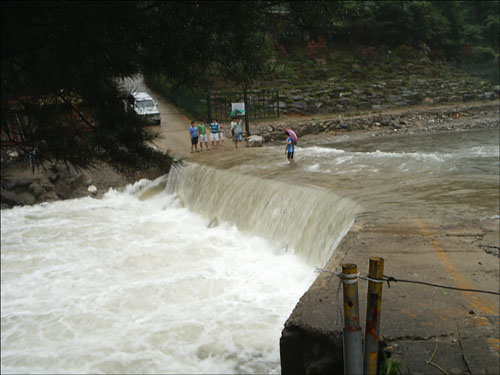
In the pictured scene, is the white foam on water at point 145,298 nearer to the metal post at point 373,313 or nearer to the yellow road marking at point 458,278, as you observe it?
the yellow road marking at point 458,278

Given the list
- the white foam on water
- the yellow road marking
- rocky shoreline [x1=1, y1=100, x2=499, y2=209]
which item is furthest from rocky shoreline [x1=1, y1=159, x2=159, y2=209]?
the yellow road marking

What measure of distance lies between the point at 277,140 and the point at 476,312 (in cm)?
1735

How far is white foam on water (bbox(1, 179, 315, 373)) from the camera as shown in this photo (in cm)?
673

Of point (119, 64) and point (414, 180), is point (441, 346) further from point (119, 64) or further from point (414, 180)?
point (414, 180)

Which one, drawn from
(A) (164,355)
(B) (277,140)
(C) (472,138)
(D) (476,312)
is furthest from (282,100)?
(D) (476,312)

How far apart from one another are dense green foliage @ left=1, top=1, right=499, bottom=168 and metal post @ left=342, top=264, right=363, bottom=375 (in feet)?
4.67

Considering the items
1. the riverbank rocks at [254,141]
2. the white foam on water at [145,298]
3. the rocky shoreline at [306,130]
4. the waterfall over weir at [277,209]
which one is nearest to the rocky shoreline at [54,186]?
the rocky shoreline at [306,130]

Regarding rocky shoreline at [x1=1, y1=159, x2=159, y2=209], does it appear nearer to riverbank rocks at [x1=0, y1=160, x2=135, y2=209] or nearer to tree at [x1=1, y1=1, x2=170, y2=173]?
riverbank rocks at [x1=0, y1=160, x2=135, y2=209]

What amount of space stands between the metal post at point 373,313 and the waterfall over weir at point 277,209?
15.9 feet

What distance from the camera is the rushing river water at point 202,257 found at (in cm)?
697

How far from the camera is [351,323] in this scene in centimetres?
260

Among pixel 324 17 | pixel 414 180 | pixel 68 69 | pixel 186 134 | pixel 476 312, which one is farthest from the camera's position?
pixel 186 134

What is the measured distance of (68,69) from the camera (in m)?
2.61

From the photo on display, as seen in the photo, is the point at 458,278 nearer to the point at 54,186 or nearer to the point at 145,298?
the point at 145,298
